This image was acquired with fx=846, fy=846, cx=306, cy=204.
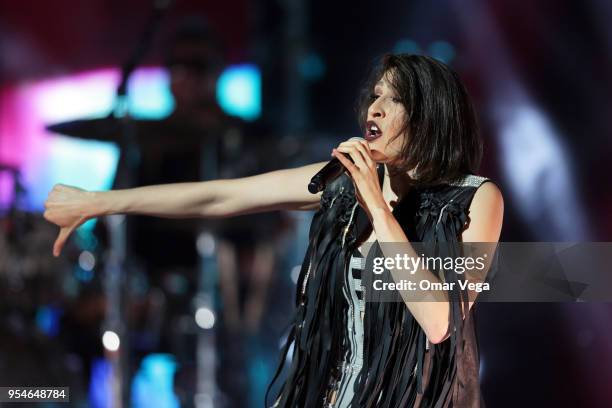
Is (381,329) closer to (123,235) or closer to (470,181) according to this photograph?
(470,181)

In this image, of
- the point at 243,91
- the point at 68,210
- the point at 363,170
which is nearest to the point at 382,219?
the point at 363,170

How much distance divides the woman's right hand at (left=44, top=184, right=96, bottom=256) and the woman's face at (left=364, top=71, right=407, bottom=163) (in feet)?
1.82

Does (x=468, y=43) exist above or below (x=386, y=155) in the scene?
above

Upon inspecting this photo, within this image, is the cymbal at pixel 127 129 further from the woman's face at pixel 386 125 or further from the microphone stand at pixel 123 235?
the woman's face at pixel 386 125

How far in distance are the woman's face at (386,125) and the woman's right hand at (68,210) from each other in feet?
1.82

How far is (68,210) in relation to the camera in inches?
63.8

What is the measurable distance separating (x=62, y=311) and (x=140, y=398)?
2.08 ft

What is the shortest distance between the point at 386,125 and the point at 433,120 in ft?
0.28

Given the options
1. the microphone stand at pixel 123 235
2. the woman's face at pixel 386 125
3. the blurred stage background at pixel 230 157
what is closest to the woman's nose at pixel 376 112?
the woman's face at pixel 386 125

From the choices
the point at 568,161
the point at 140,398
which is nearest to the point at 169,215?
the point at 568,161

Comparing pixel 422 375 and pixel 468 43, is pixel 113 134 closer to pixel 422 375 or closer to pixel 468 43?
pixel 468 43

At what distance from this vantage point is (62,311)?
375 cm

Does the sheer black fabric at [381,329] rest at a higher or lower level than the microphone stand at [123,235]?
lower

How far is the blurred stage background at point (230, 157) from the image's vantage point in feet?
7.20
